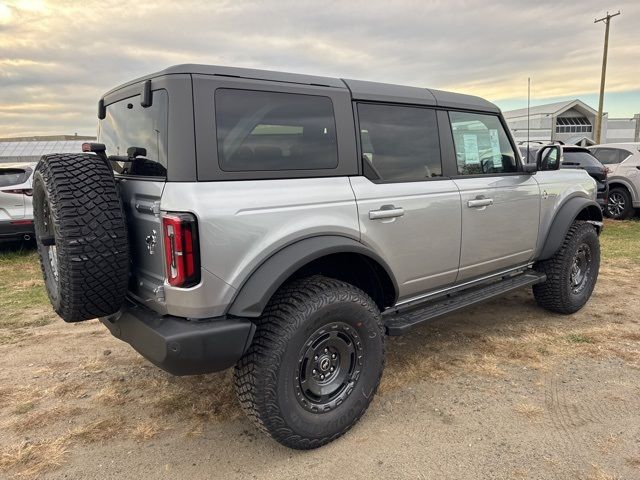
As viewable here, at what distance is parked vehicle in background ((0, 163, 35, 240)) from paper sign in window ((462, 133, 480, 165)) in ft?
21.5

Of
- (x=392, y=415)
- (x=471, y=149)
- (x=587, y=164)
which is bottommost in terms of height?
(x=392, y=415)

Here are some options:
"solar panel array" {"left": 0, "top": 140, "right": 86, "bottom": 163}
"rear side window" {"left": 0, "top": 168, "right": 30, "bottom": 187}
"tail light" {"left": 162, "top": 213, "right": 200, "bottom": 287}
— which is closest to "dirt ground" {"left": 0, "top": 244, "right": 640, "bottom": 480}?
"tail light" {"left": 162, "top": 213, "right": 200, "bottom": 287}

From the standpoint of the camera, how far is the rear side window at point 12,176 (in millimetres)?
7321

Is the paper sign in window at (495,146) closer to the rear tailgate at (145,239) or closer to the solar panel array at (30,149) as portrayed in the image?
the rear tailgate at (145,239)

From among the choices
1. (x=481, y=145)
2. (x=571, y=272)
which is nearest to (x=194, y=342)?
(x=481, y=145)

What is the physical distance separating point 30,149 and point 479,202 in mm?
23882

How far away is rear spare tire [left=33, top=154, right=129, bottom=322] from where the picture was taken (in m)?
2.26

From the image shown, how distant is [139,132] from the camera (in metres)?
2.68

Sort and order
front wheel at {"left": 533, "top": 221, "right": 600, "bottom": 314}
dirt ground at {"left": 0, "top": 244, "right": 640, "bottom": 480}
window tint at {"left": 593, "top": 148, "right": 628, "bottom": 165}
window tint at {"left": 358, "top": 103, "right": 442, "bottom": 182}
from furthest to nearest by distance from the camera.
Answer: window tint at {"left": 593, "top": 148, "right": 628, "bottom": 165}
front wheel at {"left": 533, "top": 221, "right": 600, "bottom": 314}
window tint at {"left": 358, "top": 103, "right": 442, "bottom": 182}
dirt ground at {"left": 0, "top": 244, "right": 640, "bottom": 480}

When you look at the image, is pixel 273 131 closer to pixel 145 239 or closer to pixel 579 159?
pixel 145 239

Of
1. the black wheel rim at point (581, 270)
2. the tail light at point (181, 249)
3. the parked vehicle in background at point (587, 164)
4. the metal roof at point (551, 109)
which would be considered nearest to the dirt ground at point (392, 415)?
the black wheel rim at point (581, 270)

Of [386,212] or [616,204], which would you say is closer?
[386,212]

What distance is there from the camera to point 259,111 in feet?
8.30

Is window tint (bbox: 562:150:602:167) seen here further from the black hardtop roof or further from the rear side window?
the rear side window
